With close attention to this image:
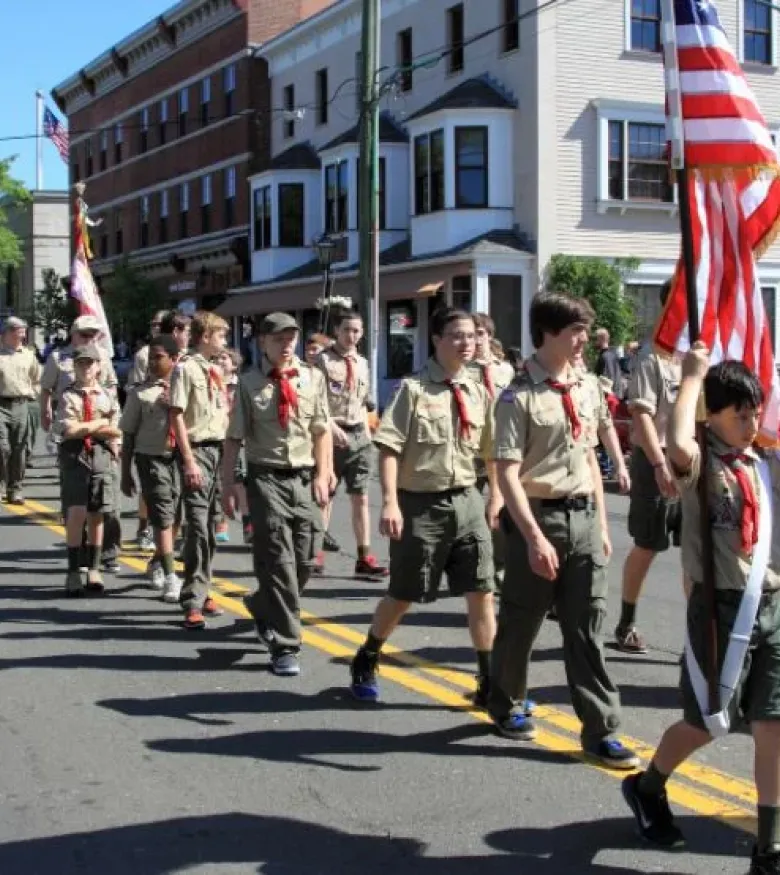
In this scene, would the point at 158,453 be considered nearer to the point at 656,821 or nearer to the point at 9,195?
→ the point at 656,821

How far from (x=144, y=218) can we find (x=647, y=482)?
4262 cm

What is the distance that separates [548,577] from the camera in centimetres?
522

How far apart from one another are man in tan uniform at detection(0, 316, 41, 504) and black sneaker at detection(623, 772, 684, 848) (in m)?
10.7

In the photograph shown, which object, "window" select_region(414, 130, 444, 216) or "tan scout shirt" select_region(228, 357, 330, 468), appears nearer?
"tan scout shirt" select_region(228, 357, 330, 468)

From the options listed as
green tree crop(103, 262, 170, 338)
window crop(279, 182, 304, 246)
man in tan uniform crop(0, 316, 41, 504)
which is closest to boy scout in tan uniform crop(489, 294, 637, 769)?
man in tan uniform crop(0, 316, 41, 504)

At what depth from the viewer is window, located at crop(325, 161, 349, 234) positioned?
33906 mm

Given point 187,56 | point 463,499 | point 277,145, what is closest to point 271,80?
point 277,145

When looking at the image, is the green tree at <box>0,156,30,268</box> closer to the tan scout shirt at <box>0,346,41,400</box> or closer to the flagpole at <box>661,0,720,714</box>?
the tan scout shirt at <box>0,346,41,400</box>

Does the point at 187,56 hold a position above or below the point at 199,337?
above

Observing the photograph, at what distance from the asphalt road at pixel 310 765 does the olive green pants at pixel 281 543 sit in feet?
1.08

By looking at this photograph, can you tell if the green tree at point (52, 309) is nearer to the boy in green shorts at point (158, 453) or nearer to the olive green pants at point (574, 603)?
the boy in green shorts at point (158, 453)

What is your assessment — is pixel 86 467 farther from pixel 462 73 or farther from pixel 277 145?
pixel 277 145

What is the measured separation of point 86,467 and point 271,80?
3103cm

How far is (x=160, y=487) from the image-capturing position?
9.06 metres
